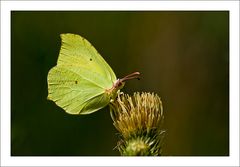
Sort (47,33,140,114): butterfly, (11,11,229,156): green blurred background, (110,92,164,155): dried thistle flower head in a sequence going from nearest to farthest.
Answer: (110,92,164,155): dried thistle flower head < (47,33,140,114): butterfly < (11,11,229,156): green blurred background

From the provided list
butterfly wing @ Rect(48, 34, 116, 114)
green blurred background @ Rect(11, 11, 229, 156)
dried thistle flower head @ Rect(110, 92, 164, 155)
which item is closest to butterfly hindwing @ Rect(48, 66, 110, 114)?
→ butterfly wing @ Rect(48, 34, 116, 114)

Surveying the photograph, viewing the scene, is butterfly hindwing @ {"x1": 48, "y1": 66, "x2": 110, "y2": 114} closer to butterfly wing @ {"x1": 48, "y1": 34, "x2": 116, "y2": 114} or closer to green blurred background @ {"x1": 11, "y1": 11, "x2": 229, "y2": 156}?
butterfly wing @ {"x1": 48, "y1": 34, "x2": 116, "y2": 114}

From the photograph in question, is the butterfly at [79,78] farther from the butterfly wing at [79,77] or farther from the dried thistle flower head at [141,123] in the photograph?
the dried thistle flower head at [141,123]

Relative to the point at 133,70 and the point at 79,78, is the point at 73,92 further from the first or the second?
the point at 133,70

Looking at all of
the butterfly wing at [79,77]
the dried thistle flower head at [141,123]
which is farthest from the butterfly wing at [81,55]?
the dried thistle flower head at [141,123]

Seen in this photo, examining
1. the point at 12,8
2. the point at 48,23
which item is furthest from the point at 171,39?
the point at 12,8

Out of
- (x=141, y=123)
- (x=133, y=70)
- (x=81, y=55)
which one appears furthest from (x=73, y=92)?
(x=133, y=70)

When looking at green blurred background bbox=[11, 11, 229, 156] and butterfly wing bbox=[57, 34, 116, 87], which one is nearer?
butterfly wing bbox=[57, 34, 116, 87]
